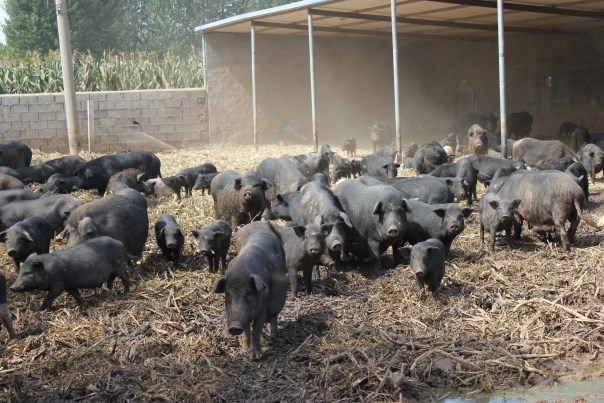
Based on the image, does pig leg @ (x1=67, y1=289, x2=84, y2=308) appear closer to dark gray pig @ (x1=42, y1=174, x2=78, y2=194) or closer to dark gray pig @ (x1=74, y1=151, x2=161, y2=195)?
dark gray pig @ (x1=42, y1=174, x2=78, y2=194)

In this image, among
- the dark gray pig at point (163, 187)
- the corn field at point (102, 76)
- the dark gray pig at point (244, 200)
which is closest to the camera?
the dark gray pig at point (244, 200)

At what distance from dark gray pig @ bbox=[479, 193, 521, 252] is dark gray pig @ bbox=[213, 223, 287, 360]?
123 inches

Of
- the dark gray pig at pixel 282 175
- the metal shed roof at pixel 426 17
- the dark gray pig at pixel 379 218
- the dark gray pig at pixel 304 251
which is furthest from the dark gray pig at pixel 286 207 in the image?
the metal shed roof at pixel 426 17

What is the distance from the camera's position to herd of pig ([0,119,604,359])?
20.5ft

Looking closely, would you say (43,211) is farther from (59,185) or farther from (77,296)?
(59,185)

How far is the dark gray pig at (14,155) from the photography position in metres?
14.9

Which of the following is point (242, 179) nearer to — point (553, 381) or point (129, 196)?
point (129, 196)

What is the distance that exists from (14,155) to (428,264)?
35.6 ft

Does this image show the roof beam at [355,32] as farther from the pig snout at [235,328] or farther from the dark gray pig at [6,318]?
the pig snout at [235,328]

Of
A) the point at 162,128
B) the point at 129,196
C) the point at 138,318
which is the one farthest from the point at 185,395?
the point at 162,128

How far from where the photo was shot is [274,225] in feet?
25.0

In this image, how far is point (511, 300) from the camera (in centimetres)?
682

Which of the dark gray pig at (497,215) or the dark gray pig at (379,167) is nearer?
the dark gray pig at (497,215)

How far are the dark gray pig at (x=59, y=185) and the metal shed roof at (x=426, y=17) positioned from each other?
6744 mm
